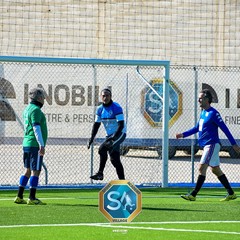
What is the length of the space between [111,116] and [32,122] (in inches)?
91.2

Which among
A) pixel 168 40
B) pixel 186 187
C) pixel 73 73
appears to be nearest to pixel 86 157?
pixel 73 73

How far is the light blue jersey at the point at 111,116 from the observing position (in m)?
16.4

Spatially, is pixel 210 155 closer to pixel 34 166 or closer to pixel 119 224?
pixel 34 166

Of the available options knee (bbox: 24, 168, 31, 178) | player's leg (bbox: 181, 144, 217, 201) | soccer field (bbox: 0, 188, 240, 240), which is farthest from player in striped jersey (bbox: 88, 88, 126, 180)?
knee (bbox: 24, 168, 31, 178)

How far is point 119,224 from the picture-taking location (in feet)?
40.5

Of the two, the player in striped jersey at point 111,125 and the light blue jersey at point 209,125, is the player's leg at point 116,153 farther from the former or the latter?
the light blue jersey at point 209,125

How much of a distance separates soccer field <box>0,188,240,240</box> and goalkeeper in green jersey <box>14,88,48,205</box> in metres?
0.42

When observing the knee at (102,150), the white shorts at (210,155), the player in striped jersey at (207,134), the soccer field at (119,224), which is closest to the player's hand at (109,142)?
the knee at (102,150)

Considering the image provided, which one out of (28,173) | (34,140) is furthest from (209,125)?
(28,173)

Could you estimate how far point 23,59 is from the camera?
17.6 meters

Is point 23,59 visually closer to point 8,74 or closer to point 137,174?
point 8,74

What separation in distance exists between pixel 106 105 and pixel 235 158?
11.9m

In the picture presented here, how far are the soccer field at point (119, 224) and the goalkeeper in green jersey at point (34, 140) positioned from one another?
42cm

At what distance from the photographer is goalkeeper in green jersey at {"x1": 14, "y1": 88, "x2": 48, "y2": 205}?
47.4ft
